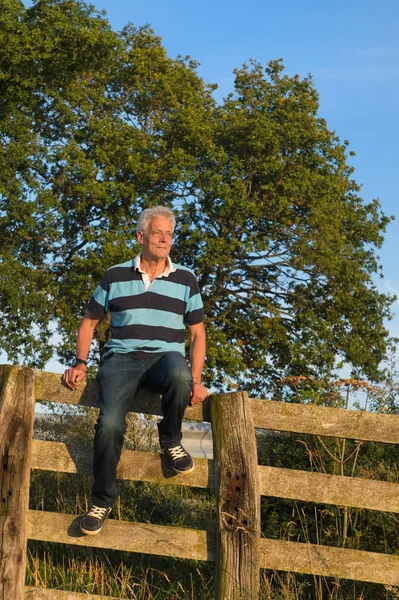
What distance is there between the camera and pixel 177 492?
8344 mm

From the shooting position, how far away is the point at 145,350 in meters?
5.60

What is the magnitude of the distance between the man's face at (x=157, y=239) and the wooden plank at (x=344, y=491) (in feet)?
5.66

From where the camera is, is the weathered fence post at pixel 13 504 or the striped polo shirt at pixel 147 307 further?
the weathered fence post at pixel 13 504

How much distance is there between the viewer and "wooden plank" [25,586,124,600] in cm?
572

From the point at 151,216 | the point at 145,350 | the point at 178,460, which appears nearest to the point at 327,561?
the point at 178,460

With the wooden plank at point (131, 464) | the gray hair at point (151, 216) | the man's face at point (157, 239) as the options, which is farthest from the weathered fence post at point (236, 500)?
the gray hair at point (151, 216)

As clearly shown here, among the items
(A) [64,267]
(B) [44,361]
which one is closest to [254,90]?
(A) [64,267]

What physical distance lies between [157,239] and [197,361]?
2.91 feet

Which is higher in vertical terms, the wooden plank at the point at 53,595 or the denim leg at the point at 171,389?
the denim leg at the point at 171,389

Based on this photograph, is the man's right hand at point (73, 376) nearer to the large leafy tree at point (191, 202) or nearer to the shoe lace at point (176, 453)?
the shoe lace at point (176, 453)

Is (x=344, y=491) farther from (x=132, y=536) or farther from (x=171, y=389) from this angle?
(x=132, y=536)

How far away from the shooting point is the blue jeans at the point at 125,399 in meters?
5.39

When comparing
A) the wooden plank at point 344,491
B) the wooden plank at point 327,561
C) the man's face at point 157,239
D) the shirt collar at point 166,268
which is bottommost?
the wooden plank at point 327,561

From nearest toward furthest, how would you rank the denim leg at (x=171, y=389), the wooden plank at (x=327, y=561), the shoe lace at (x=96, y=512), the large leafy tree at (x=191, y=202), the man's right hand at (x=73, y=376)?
1. the denim leg at (x=171, y=389)
2. the wooden plank at (x=327, y=561)
3. the shoe lace at (x=96, y=512)
4. the man's right hand at (x=73, y=376)
5. the large leafy tree at (x=191, y=202)
